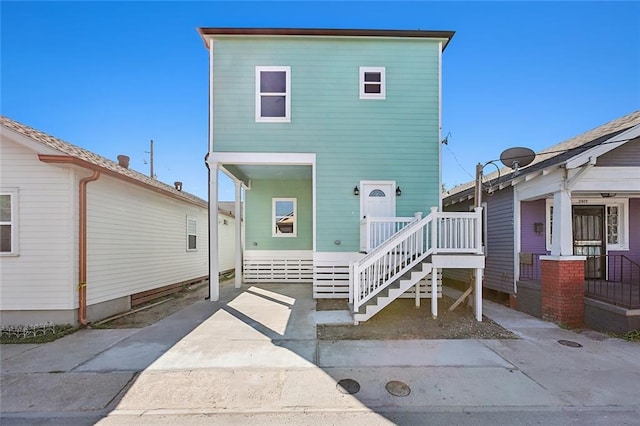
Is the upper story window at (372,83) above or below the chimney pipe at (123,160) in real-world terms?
above

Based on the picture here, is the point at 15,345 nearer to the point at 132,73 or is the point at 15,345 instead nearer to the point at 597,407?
the point at 597,407

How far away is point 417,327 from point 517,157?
516 cm

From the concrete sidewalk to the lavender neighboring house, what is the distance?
876mm

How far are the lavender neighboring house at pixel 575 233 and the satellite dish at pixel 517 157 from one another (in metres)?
0.26

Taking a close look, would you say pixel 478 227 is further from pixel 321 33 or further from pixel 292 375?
pixel 321 33

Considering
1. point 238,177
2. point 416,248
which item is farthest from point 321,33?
point 416,248

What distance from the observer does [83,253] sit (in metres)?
5.85

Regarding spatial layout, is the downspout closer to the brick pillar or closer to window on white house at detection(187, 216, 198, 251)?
window on white house at detection(187, 216, 198, 251)

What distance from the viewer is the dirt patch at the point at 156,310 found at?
20.0 ft

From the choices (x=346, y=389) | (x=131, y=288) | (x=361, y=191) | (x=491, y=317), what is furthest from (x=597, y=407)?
(x=131, y=288)

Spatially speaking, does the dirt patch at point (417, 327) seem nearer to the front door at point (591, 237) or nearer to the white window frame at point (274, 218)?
the front door at point (591, 237)

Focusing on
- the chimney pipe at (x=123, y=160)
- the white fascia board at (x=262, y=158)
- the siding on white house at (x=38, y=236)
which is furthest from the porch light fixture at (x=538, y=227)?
the chimney pipe at (x=123, y=160)

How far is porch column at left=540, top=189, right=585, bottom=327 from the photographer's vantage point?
19.3 feet

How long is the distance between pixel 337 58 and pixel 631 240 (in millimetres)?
9679
